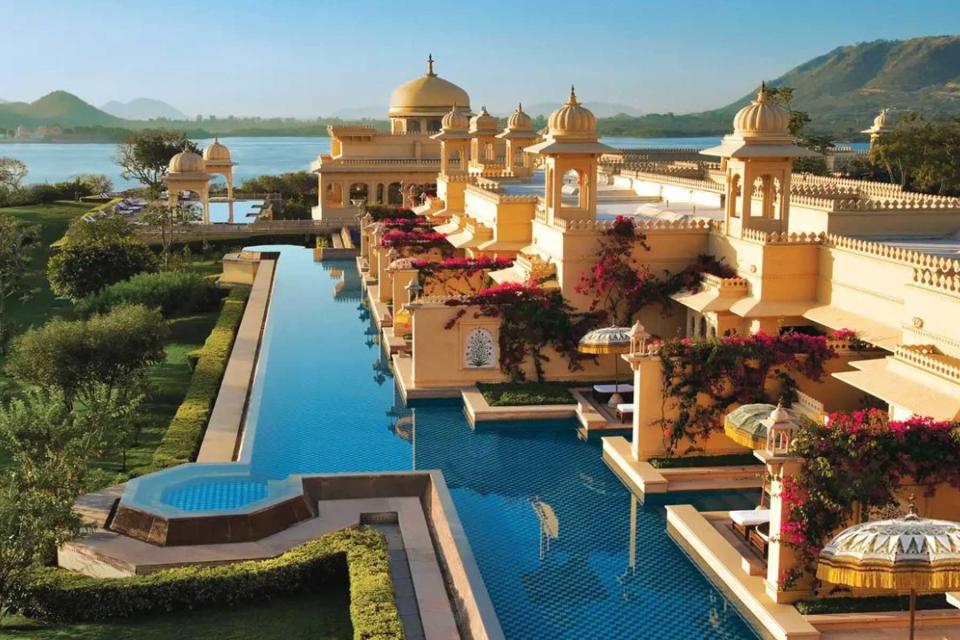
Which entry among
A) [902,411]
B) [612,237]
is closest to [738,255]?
[612,237]

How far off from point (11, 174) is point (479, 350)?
129ft

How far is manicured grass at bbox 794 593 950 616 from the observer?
9.28 m

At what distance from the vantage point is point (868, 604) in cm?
936

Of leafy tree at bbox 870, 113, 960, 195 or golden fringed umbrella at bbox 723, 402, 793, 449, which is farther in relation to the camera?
leafy tree at bbox 870, 113, 960, 195

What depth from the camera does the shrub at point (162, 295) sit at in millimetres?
23141

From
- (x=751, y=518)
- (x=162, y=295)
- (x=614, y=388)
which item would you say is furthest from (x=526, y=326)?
(x=162, y=295)

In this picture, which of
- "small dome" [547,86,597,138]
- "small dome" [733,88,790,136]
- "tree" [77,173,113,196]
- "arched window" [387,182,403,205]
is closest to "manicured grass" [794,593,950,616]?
"small dome" [733,88,790,136]

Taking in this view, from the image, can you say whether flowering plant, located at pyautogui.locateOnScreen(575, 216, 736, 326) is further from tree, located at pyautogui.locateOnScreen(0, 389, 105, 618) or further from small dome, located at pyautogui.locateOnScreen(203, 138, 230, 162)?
small dome, located at pyautogui.locateOnScreen(203, 138, 230, 162)

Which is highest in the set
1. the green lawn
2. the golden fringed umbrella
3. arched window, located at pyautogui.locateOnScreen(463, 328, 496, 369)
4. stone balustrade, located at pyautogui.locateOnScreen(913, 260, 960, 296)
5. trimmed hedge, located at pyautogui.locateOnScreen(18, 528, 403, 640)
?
stone balustrade, located at pyautogui.locateOnScreen(913, 260, 960, 296)

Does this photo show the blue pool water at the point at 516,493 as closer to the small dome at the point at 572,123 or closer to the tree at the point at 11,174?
the small dome at the point at 572,123

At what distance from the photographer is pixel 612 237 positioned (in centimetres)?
1817

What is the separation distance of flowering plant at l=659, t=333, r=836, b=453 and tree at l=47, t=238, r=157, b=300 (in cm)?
1699

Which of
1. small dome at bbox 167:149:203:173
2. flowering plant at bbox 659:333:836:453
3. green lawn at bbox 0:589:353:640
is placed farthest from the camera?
small dome at bbox 167:149:203:173

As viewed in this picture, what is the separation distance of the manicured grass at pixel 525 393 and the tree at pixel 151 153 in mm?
39291
